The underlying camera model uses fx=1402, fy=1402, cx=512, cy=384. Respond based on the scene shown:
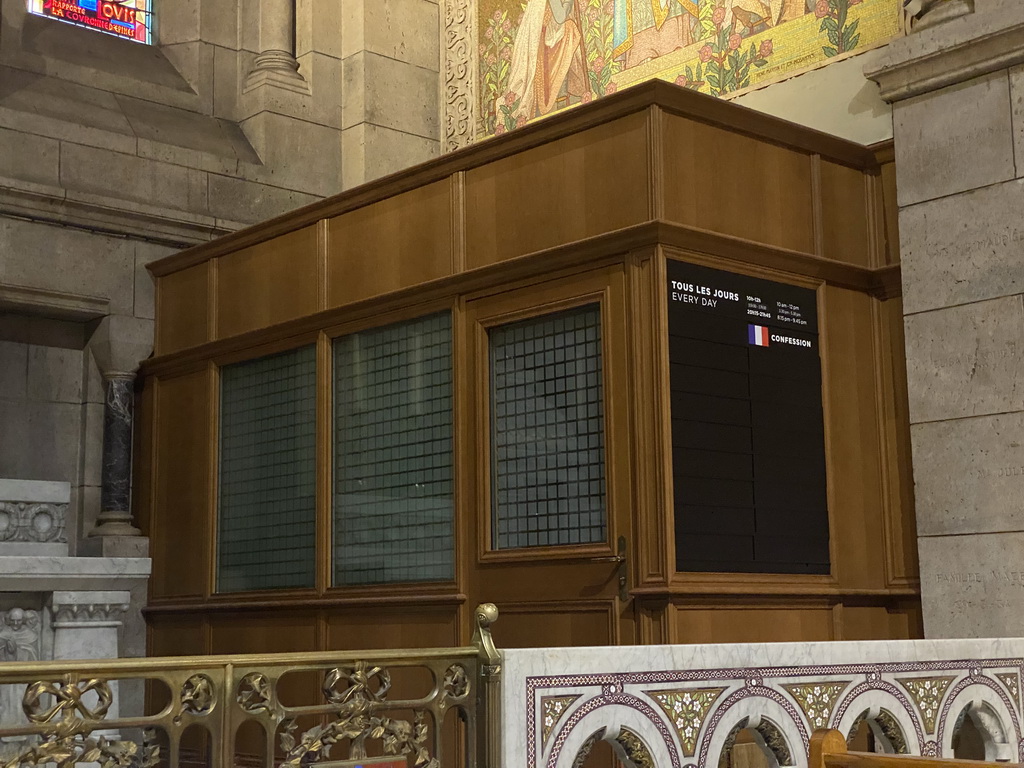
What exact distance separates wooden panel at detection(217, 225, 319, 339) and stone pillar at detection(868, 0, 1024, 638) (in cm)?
349

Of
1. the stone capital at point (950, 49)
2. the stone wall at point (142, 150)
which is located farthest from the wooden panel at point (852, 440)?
the stone wall at point (142, 150)

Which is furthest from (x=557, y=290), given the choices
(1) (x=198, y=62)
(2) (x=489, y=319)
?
(1) (x=198, y=62)

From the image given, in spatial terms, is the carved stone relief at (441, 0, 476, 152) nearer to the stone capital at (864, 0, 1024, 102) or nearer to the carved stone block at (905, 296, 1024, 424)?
the stone capital at (864, 0, 1024, 102)

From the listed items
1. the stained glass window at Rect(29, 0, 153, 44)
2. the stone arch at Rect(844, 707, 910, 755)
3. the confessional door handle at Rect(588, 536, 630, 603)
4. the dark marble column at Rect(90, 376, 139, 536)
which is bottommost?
the stone arch at Rect(844, 707, 910, 755)

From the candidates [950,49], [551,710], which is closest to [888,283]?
[950,49]

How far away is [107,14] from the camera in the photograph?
10695 mm

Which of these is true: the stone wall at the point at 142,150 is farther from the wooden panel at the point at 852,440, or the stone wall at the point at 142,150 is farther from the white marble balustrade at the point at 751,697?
the white marble balustrade at the point at 751,697

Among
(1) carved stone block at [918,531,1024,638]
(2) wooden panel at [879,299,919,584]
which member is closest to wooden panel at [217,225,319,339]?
(2) wooden panel at [879,299,919,584]

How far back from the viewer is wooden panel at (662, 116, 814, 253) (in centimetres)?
655

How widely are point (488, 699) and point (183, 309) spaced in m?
5.94

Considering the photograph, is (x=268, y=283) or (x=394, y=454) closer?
(x=394, y=454)

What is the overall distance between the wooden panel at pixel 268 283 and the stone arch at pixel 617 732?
4.48 m

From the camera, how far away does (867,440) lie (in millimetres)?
7129

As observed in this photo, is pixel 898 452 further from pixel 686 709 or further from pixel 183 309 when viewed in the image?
pixel 183 309
